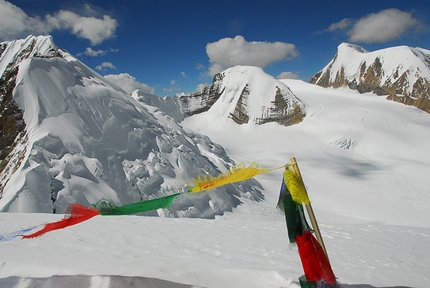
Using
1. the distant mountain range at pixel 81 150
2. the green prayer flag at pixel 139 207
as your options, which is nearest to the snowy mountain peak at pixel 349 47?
the distant mountain range at pixel 81 150

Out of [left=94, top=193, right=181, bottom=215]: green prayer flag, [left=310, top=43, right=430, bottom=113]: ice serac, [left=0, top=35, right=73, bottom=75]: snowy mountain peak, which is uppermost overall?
[left=310, top=43, right=430, bottom=113]: ice serac

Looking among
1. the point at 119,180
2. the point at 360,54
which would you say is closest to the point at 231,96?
the point at 119,180

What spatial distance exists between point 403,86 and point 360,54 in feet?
74.2

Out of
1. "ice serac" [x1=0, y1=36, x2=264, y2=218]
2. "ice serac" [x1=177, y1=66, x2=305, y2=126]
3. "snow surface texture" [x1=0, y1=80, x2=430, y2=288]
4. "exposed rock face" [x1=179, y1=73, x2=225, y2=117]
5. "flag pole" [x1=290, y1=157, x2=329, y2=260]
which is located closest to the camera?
"flag pole" [x1=290, y1=157, x2=329, y2=260]

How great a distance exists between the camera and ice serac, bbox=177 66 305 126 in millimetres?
37219

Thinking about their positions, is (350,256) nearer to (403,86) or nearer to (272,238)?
(272,238)

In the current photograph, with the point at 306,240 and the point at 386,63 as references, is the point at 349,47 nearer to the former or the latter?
the point at 386,63

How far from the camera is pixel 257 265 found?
3.87 metres

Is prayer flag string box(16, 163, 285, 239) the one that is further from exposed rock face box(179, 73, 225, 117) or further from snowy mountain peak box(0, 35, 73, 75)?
exposed rock face box(179, 73, 225, 117)

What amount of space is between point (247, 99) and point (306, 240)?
39.9m

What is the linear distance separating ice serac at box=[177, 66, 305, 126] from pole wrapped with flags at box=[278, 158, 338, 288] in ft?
114

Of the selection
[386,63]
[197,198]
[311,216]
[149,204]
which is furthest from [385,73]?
[149,204]

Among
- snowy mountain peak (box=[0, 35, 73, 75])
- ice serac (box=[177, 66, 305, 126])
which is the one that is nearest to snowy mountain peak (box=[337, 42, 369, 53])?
ice serac (box=[177, 66, 305, 126])

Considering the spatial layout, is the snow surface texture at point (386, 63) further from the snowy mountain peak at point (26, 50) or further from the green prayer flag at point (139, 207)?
A: the green prayer flag at point (139, 207)
